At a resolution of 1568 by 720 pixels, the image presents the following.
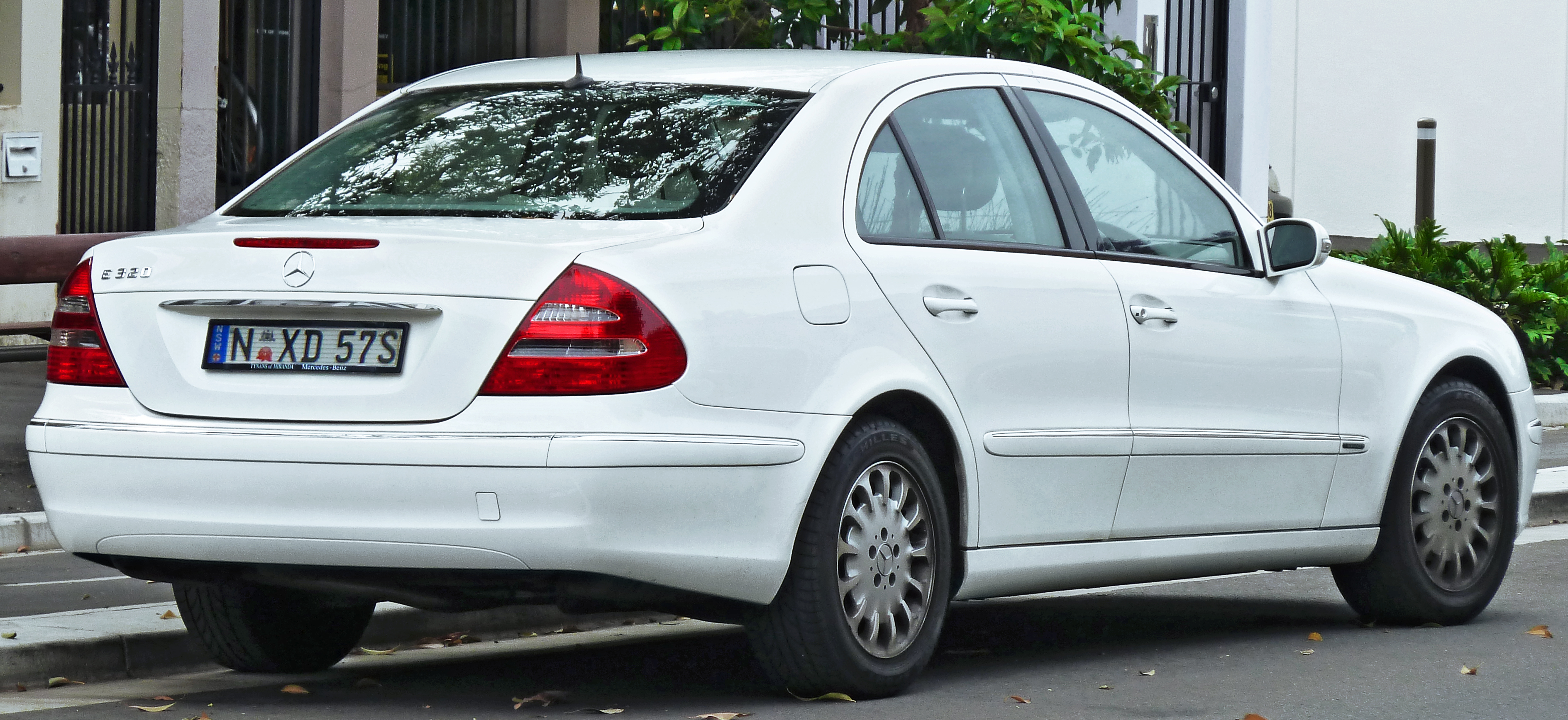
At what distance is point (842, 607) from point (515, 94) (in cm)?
152

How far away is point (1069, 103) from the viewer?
6180mm

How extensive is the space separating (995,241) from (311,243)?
1685 millimetres

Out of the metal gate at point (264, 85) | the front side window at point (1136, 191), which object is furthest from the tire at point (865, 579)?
the metal gate at point (264, 85)

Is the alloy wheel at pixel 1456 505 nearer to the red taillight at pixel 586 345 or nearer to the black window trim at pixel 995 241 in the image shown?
the black window trim at pixel 995 241

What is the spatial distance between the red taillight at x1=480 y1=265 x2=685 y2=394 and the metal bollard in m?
13.8

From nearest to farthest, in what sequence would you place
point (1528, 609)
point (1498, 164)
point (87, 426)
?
point (87, 426) < point (1528, 609) < point (1498, 164)

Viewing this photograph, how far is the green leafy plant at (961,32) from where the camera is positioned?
11.2 meters

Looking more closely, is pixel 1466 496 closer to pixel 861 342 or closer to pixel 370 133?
pixel 861 342

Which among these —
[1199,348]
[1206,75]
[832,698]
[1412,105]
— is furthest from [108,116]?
[1412,105]

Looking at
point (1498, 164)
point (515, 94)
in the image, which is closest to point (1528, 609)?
point (515, 94)

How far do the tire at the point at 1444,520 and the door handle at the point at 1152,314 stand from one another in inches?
46.0

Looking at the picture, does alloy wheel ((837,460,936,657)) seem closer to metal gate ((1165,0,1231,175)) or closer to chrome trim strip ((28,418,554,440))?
chrome trim strip ((28,418,554,440))

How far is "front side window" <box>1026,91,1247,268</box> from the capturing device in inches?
238

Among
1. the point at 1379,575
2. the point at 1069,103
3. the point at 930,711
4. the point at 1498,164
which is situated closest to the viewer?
the point at 930,711
